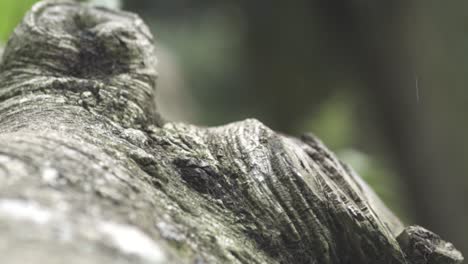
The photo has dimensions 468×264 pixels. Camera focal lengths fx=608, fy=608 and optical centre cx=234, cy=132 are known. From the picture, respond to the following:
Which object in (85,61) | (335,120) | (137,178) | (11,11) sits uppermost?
(335,120)

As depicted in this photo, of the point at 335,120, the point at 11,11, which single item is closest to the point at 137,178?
the point at 11,11

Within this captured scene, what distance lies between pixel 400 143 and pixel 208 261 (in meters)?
1.75

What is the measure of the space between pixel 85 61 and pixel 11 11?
544mm

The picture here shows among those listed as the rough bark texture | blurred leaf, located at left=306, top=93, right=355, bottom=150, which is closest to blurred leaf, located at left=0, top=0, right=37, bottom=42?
the rough bark texture

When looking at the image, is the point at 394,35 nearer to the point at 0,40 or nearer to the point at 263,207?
the point at 0,40

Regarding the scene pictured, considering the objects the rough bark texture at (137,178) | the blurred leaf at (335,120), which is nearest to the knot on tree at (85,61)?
the rough bark texture at (137,178)

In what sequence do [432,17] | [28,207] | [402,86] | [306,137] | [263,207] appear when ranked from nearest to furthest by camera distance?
[28,207] → [263,207] → [306,137] → [432,17] → [402,86]

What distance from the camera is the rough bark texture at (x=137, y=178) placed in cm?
35

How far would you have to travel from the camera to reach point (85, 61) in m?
Answer: 0.67

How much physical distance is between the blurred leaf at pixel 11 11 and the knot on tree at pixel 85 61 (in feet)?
1.40

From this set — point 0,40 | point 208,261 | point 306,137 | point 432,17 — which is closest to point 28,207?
point 208,261

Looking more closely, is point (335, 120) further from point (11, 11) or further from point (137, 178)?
point (137, 178)

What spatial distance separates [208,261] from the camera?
416 mm

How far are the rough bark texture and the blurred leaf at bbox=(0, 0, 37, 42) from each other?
0.41 metres
